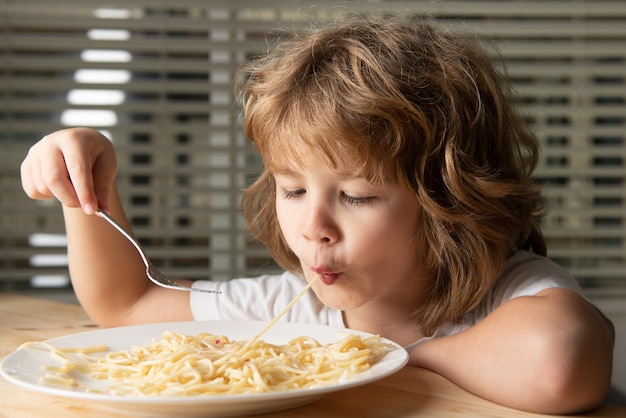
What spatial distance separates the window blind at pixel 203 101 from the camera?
2543 mm

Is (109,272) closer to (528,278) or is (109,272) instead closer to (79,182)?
(79,182)

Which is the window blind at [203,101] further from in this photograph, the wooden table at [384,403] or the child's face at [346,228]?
the wooden table at [384,403]

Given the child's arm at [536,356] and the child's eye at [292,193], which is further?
the child's eye at [292,193]

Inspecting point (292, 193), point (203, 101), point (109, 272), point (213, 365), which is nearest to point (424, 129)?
point (292, 193)

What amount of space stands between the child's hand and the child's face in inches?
10.0

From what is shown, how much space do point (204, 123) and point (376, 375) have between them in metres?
2.10

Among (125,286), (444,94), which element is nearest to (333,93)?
(444,94)

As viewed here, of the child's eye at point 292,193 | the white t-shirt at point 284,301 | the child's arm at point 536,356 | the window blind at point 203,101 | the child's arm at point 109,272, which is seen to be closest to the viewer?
the child's arm at point 536,356

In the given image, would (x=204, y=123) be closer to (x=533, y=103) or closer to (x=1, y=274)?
(x=1, y=274)

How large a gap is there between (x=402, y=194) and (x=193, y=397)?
1.59ft

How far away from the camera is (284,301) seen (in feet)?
4.37

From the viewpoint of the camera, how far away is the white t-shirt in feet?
3.80

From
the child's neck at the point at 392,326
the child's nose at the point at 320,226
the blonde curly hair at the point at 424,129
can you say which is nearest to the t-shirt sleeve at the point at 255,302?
the child's neck at the point at 392,326

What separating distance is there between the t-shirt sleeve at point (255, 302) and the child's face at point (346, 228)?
237mm
